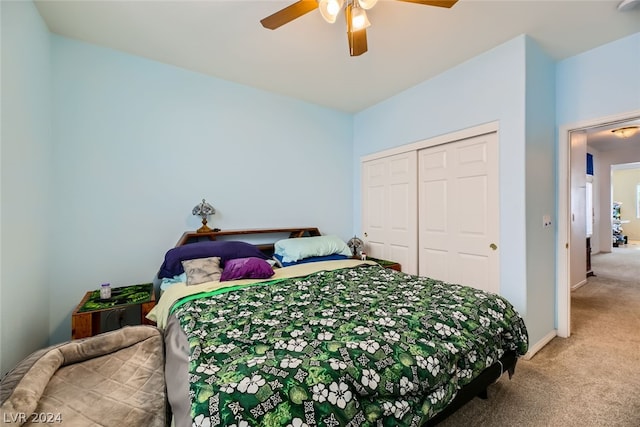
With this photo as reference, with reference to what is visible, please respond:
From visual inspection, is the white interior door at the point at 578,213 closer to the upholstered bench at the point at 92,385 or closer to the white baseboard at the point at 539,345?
the white baseboard at the point at 539,345

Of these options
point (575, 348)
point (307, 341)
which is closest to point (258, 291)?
point (307, 341)

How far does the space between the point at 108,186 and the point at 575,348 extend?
4436 millimetres

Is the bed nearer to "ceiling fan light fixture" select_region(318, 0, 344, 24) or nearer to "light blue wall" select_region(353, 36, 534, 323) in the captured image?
"light blue wall" select_region(353, 36, 534, 323)

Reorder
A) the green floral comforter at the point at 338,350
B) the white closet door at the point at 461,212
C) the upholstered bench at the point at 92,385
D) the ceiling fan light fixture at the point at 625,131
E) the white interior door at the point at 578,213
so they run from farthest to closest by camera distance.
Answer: the ceiling fan light fixture at the point at 625,131
the white interior door at the point at 578,213
the white closet door at the point at 461,212
the upholstered bench at the point at 92,385
the green floral comforter at the point at 338,350

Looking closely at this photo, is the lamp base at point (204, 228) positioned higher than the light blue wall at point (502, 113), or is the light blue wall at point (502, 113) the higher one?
the light blue wall at point (502, 113)

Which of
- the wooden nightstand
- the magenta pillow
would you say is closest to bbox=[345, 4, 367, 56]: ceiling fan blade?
the magenta pillow

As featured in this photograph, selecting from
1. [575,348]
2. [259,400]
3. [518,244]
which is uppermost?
[518,244]

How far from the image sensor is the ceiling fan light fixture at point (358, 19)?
1.63 metres

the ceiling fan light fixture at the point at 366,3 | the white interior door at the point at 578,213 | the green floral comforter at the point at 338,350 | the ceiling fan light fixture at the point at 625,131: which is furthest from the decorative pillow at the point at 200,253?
the ceiling fan light fixture at the point at 625,131

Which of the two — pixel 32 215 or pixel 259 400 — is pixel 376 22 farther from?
pixel 32 215

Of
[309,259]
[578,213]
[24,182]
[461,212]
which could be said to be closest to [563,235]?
[461,212]

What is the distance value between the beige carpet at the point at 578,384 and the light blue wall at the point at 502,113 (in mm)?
445

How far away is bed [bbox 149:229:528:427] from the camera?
90 cm

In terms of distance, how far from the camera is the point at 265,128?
128 inches
